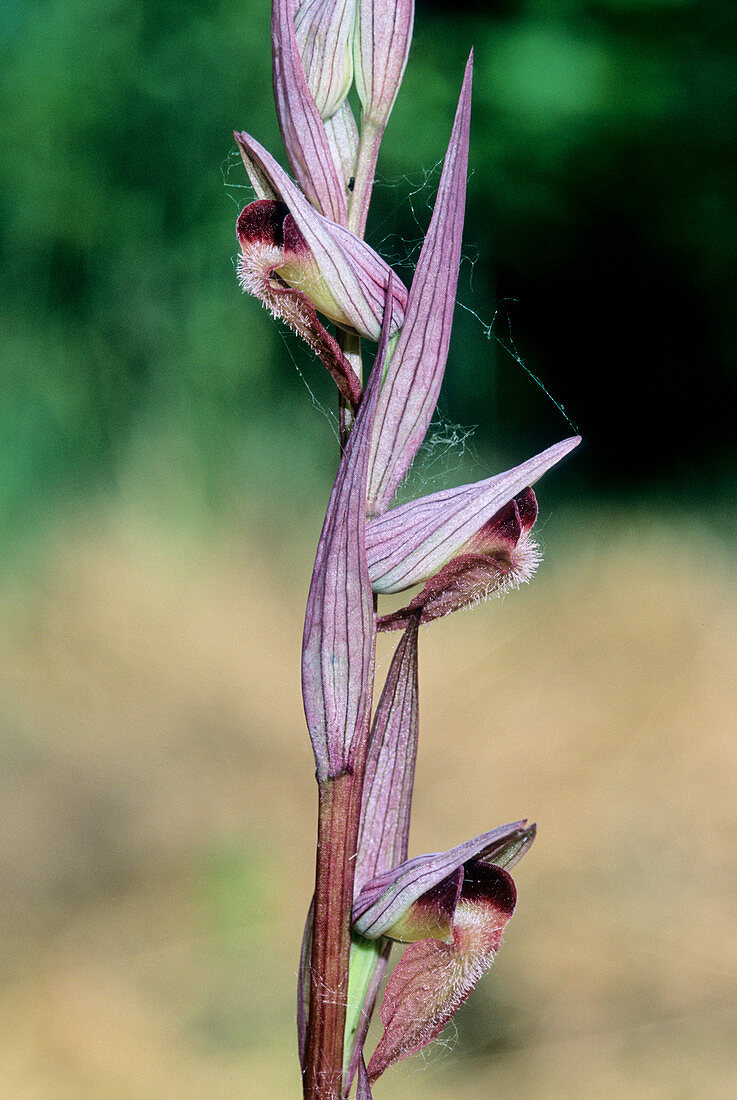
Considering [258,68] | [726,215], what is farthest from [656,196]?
[258,68]

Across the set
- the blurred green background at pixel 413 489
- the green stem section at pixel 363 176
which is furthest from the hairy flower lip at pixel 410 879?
the blurred green background at pixel 413 489

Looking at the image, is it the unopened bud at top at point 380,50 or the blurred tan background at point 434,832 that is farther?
the blurred tan background at point 434,832

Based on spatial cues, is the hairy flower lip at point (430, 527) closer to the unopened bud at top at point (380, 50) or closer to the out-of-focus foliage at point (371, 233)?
the unopened bud at top at point (380, 50)

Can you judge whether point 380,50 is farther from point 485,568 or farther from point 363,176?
point 485,568

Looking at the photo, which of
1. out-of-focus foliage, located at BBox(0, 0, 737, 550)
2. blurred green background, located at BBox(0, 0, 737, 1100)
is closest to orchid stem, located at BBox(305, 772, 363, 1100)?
blurred green background, located at BBox(0, 0, 737, 1100)

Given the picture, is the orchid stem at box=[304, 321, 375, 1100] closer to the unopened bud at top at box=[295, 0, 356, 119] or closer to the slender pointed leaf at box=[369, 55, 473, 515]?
the slender pointed leaf at box=[369, 55, 473, 515]

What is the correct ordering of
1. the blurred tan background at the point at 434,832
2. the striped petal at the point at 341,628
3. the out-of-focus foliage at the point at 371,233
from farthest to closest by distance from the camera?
the out-of-focus foliage at the point at 371,233
the blurred tan background at the point at 434,832
the striped petal at the point at 341,628

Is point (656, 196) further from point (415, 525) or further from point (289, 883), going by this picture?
point (415, 525)
